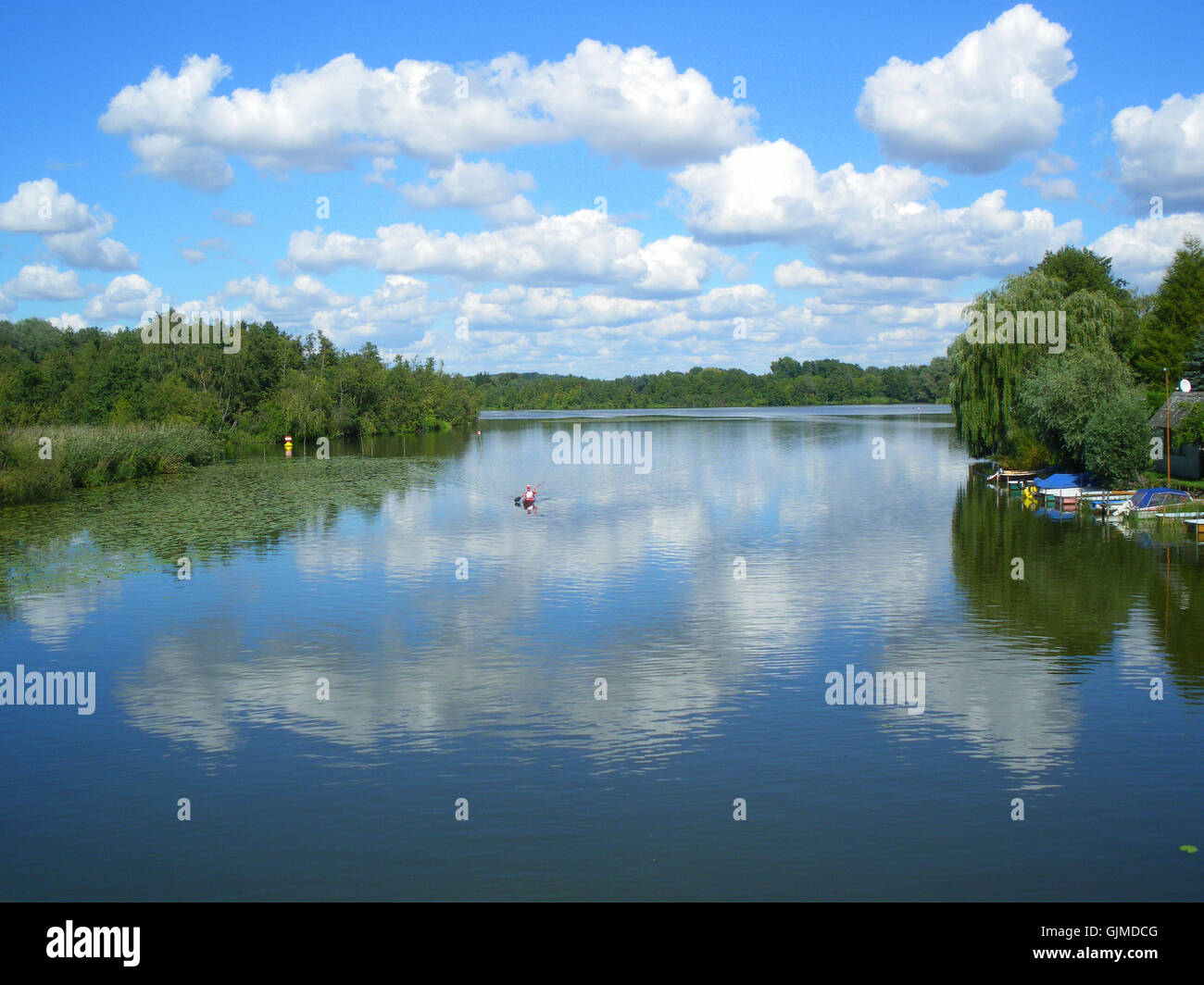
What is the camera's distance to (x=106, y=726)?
1572cm

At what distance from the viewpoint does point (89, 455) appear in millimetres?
53062

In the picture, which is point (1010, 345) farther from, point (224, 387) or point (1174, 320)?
point (224, 387)

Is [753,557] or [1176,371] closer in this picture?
[753,557]

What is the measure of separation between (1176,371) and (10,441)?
68.9m

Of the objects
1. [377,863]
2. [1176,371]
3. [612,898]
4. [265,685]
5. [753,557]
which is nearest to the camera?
[612,898]

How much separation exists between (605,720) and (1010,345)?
4411cm

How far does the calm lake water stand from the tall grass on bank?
14511 millimetres

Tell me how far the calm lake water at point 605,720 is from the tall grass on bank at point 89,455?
1451cm

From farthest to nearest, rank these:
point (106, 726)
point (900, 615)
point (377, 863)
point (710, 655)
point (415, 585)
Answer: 1. point (415, 585)
2. point (900, 615)
3. point (710, 655)
4. point (106, 726)
5. point (377, 863)

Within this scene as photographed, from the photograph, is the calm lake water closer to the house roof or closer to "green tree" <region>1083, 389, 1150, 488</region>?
"green tree" <region>1083, 389, 1150, 488</region>

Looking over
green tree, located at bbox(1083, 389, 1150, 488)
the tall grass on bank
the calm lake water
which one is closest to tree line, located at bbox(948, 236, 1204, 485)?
green tree, located at bbox(1083, 389, 1150, 488)

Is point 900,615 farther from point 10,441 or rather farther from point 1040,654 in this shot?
point 10,441

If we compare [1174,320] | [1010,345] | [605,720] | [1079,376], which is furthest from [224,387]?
[605,720]
